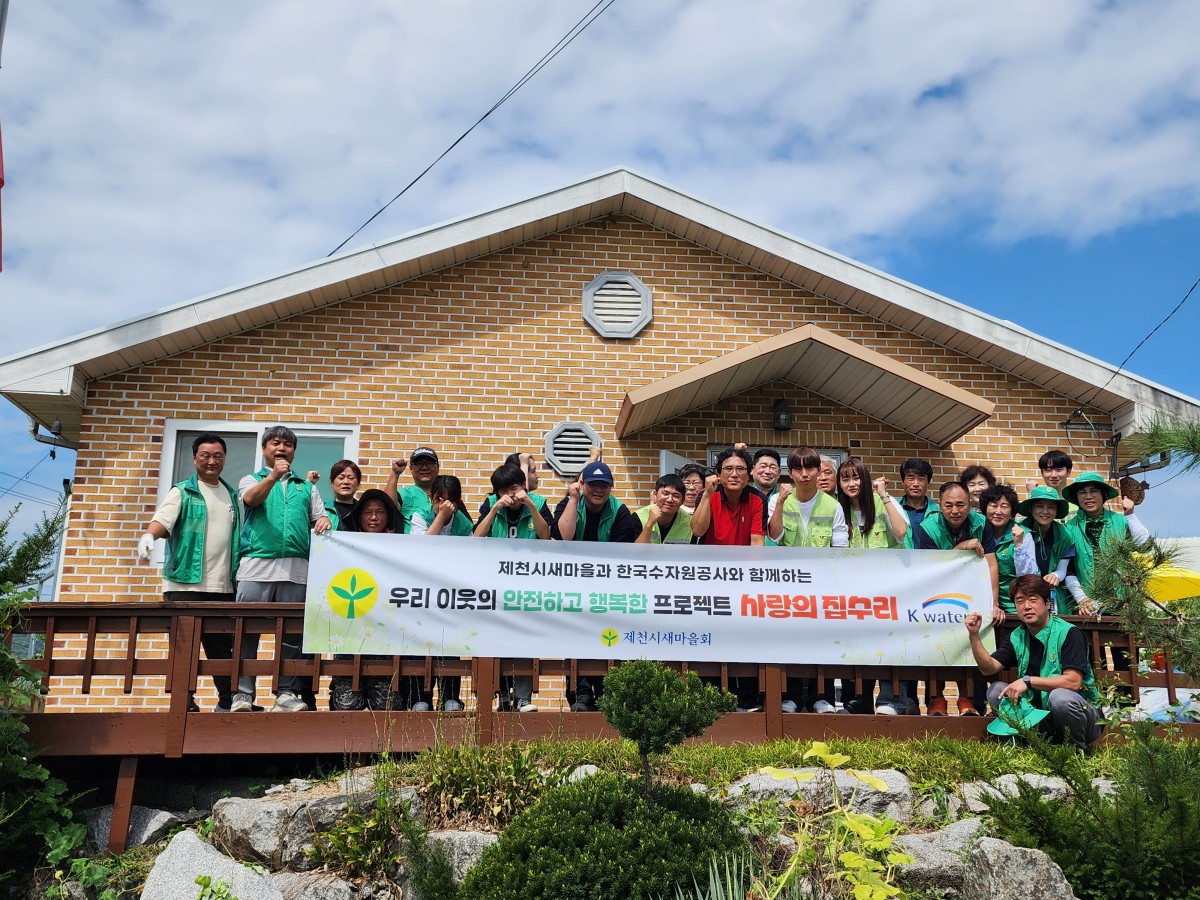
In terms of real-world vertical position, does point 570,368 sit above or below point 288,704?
above

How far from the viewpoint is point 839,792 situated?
19.7 feet

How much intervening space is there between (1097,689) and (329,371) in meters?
6.83

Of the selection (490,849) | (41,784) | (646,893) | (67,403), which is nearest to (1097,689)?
(646,893)

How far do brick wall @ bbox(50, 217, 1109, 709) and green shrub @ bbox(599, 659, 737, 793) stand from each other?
15.3 feet

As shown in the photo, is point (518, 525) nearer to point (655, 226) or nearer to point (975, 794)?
point (975, 794)

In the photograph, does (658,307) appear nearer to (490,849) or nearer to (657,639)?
(657,639)

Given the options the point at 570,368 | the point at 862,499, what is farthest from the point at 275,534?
the point at 862,499

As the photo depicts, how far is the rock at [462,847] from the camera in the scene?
5664 millimetres

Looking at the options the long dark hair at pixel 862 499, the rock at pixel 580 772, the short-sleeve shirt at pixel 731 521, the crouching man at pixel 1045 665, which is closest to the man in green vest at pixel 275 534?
the rock at pixel 580 772

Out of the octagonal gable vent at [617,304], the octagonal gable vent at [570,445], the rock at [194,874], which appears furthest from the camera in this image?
the octagonal gable vent at [617,304]

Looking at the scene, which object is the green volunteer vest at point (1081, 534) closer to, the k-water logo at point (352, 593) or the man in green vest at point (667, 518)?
the man in green vest at point (667, 518)

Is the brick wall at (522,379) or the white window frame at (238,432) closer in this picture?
the white window frame at (238,432)

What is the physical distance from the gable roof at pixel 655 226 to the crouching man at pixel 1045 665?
12.9 feet

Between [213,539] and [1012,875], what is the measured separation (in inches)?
203
